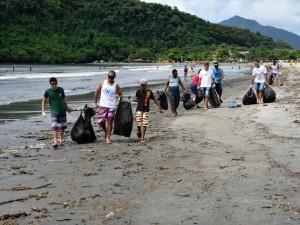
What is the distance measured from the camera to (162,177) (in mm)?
6430

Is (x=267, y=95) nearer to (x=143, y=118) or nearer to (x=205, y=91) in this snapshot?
(x=205, y=91)

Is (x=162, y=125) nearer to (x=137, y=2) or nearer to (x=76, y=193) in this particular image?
(x=76, y=193)

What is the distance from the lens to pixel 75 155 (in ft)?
28.1

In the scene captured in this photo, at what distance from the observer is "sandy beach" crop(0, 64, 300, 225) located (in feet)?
15.6

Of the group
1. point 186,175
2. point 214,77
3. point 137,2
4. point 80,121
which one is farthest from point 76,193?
point 137,2

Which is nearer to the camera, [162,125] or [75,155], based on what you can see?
[75,155]

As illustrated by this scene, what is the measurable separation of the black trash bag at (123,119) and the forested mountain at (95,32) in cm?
11908

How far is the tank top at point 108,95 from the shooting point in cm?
947

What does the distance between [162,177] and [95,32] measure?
518 feet

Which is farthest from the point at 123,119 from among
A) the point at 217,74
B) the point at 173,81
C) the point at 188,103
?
the point at 217,74

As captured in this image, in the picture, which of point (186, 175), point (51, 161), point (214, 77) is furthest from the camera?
point (214, 77)

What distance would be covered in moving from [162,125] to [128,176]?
601cm

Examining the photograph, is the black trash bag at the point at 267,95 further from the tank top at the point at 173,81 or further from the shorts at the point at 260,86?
the tank top at the point at 173,81

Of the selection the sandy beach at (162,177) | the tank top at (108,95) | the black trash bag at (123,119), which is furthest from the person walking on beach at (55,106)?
the black trash bag at (123,119)
